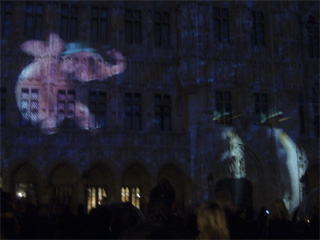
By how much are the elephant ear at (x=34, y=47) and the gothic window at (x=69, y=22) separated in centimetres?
102

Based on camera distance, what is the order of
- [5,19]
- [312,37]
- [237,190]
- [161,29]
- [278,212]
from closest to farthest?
1. [278,212]
2. [5,19]
3. [237,190]
4. [161,29]
5. [312,37]

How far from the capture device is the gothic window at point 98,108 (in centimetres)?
1972

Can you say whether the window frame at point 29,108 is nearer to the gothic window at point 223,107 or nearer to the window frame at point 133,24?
the window frame at point 133,24

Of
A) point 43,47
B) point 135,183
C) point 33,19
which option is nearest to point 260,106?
point 135,183

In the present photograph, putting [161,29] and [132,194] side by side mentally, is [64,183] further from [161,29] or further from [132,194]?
[161,29]

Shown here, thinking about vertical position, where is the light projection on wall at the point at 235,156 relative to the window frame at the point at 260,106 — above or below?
below

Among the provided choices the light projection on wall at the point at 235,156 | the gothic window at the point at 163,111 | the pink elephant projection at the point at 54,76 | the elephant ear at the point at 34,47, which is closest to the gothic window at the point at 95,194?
the pink elephant projection at the point at 54,76

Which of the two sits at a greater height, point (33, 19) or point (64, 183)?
point (33, 19)

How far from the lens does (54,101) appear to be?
19453mm

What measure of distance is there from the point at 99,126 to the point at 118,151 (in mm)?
1392

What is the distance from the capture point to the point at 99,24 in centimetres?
2064

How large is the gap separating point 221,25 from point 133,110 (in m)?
5.90

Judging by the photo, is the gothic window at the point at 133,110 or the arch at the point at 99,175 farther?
the gothic window at the point at 133,110

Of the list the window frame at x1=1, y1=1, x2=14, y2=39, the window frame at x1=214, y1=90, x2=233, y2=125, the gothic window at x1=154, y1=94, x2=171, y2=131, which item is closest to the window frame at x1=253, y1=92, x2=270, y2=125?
the window frame at x1=214, y1=90, x2=233, y2=125
